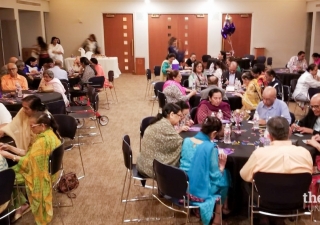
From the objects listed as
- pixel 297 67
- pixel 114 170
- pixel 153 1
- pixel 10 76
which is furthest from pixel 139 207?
pixel 153 1

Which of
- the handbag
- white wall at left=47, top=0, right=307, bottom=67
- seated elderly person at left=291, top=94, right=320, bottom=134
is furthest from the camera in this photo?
white wall at left=47, top=0, right=307, bottom=67

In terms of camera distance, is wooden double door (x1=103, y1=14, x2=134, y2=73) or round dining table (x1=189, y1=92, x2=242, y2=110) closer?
round dining table (x1=189, y1=92, x2=242, y2=110)

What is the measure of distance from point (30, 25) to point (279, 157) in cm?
1268

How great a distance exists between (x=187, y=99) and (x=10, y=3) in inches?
293

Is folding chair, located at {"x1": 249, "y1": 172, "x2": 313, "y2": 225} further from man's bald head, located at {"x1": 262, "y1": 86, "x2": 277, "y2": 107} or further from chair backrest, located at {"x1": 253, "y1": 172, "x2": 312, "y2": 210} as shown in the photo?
man's bald head, located at {"x1": 262, "y1": 86, "x2": 277, "y2": 107}

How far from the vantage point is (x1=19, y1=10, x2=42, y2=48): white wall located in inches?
534

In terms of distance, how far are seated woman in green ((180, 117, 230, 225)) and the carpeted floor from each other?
64cm

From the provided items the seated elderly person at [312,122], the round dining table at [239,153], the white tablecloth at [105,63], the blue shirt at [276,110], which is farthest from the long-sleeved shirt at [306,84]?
the white tablecloth at [105,63]

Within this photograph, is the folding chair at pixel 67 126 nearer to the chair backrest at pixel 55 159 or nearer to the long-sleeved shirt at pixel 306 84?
the chair backrest at pixel 55 159

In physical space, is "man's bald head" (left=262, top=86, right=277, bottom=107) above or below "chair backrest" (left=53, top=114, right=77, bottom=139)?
above

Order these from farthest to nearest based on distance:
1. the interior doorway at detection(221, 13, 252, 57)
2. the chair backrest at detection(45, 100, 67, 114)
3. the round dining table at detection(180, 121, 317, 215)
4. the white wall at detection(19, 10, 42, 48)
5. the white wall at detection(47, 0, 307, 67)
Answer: the interior doorway at detection(221, 13, 252, 57) → the white wall at detection(47, 0, 307, 67) → the white wall at detection(19, 10, 42, 48) → the chair backrest at detection(45, 100, 67, 114) → the round dining table at detection(180, 121, 317, 215)

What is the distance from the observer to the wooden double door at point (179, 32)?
48.4 ft

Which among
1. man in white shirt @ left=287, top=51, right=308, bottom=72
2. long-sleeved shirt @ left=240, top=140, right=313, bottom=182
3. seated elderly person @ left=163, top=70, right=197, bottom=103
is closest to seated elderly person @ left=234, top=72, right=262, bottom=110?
seated elderly person @ left=163, top=70, right=197, bottom=103

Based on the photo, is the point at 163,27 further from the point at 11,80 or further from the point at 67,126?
the point at 67,126
